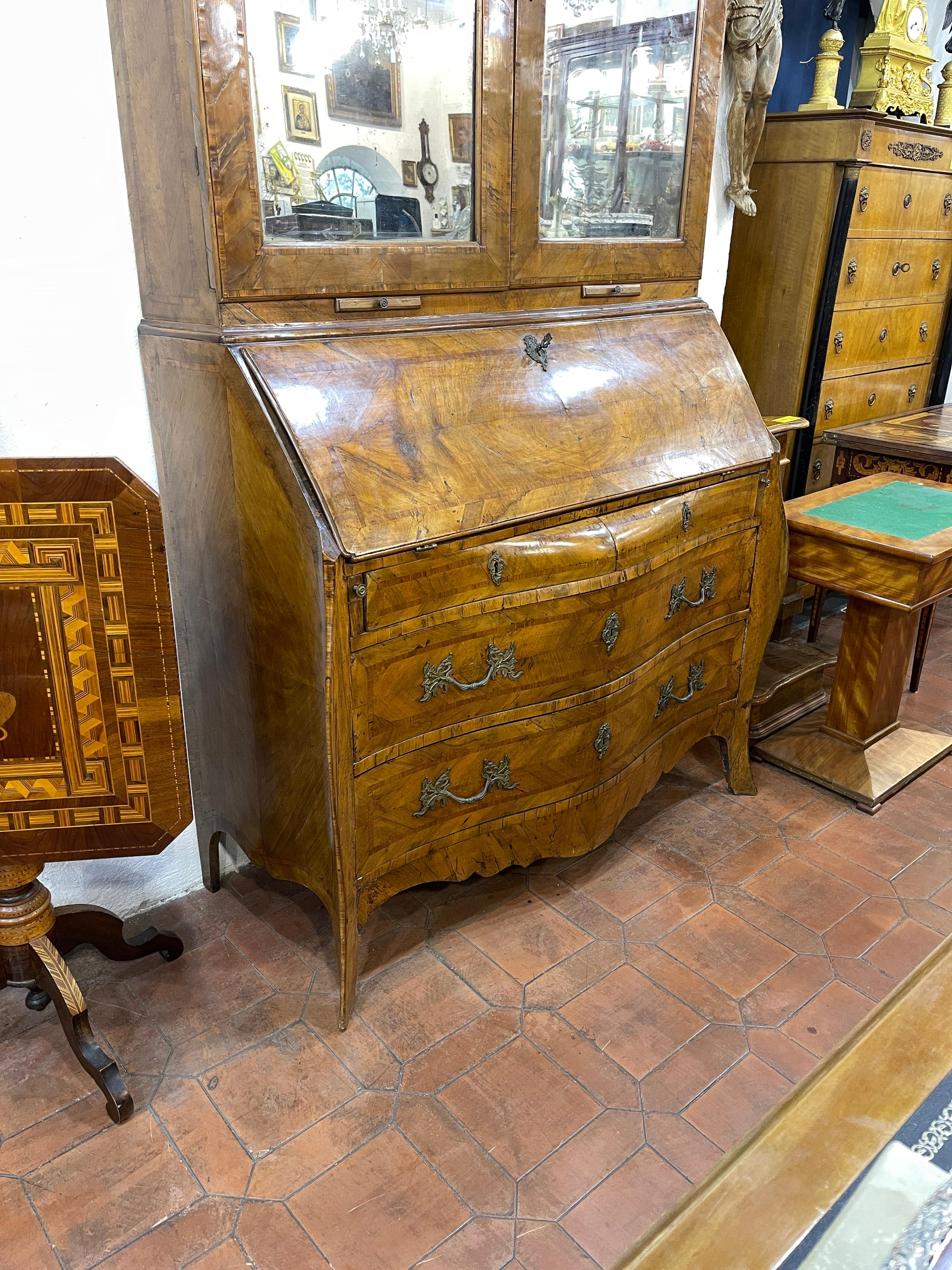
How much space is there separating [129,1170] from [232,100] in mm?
2000

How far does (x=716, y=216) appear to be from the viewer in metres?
3.10

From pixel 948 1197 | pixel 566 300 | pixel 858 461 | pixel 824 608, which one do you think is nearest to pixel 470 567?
pixel 566 300

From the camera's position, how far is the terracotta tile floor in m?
1.69

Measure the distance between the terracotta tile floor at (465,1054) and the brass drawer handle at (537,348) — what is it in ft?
4.62

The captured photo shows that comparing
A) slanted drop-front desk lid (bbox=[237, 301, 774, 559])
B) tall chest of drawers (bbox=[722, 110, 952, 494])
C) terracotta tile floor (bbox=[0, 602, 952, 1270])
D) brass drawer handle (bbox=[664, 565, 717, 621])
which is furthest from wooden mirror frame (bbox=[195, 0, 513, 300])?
tall chest of drawers (bbox=[722, 110, 952, 494])

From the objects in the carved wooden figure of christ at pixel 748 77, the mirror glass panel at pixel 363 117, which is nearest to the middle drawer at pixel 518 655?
the mirror glass panel at pixel 363 117

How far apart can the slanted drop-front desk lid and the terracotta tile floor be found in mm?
1127

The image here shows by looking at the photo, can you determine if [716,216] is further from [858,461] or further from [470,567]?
[470,567]

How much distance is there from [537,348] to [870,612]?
58.8 inches

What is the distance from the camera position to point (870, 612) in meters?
2.96

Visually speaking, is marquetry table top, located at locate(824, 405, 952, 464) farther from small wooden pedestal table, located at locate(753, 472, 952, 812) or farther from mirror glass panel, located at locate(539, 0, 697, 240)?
mirror glass panel, located at locate(539, 0, 697, 240)

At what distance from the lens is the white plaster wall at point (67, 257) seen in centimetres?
182

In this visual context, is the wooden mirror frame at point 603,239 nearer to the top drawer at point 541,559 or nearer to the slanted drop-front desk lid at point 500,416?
the slanted drop-front desk lid at point 500,416

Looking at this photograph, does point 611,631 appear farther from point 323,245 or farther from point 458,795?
point 323,245
